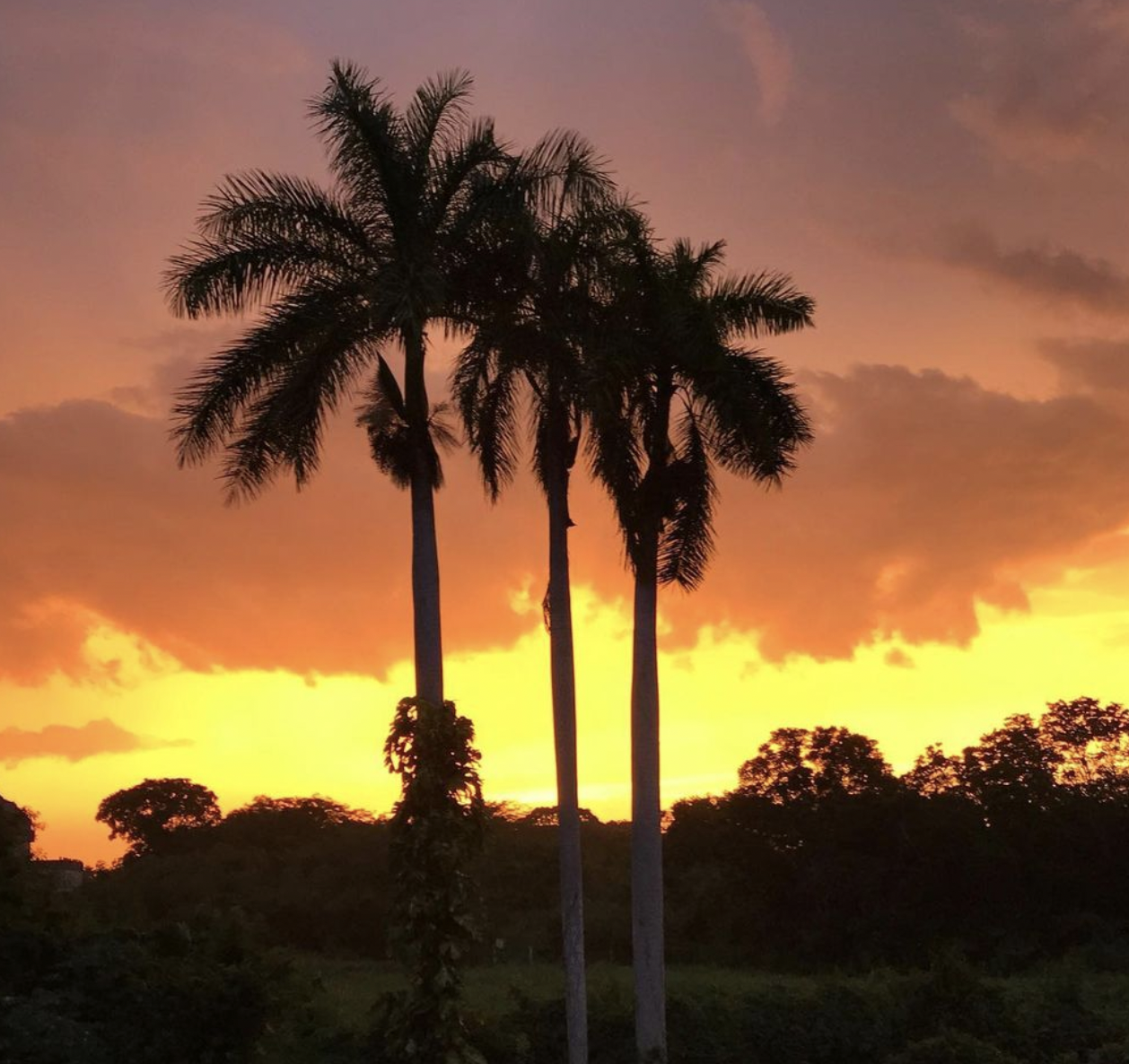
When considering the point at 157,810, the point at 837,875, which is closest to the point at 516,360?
the point at 837,875

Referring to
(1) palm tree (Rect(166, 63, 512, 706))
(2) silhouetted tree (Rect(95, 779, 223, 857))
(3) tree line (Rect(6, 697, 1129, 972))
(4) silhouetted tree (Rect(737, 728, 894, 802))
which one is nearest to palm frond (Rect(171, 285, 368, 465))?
(1) palm tree (Rect(166, 63, 512, 706))

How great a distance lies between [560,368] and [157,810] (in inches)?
3352

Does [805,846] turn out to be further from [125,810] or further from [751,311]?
[125,810]

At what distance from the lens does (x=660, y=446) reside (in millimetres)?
30078

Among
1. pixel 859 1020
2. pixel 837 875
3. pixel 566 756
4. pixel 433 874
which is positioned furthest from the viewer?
pixel 837 875

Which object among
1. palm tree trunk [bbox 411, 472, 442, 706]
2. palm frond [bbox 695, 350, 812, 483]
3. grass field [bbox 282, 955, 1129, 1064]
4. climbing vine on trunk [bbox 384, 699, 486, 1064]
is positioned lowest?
grass field [bbox 282, 955, 1129, 1064]

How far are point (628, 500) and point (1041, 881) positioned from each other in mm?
34916

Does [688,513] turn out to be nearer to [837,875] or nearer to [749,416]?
[749,416]

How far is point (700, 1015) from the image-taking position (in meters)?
36.2

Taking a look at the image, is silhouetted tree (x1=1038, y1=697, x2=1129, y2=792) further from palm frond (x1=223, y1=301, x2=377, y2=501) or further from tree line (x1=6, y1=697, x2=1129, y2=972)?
palm frond (x1=223, y1=301, x2=377, y2=501)

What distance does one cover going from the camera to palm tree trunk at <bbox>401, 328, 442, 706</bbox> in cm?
2509

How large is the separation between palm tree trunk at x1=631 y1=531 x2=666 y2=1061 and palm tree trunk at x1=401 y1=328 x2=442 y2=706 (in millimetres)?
5540

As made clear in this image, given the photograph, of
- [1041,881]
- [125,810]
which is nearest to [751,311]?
[1041,881]

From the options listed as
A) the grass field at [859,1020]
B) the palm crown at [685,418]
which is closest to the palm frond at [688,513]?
the palm crown at [685,418]
